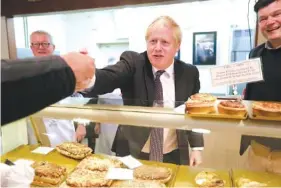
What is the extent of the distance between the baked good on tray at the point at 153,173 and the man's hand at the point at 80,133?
0.39m

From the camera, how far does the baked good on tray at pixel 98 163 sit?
1.23 meters

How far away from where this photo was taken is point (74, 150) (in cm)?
138

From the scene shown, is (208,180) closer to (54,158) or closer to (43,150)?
(54,158)

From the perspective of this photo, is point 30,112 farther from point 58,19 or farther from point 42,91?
point 58,19

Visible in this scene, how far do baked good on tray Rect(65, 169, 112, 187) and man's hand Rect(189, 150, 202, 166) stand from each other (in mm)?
456

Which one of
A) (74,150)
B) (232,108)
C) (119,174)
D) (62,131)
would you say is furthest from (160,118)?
(62,131)

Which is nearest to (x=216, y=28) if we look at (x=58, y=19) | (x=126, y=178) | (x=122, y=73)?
(x=58, y=19)

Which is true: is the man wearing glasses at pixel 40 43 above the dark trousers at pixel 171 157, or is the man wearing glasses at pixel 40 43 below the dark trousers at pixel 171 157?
above

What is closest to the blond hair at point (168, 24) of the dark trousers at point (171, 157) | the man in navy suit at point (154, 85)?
the man in navy suit at point (154, 85)

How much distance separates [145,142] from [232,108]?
20.9 inches

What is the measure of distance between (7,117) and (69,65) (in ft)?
0.50

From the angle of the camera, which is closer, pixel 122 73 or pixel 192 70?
pixel 122 73

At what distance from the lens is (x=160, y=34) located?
1.30 metres

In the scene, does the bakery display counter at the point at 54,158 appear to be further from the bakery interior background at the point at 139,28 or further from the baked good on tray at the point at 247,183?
the bakery interior background at the point at 139,28
